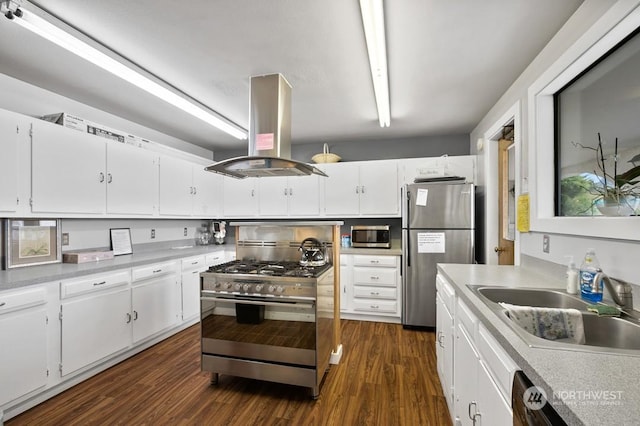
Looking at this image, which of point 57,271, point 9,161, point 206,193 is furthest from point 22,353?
point 206,193

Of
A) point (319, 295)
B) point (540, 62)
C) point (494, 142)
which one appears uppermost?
point (540, 62)

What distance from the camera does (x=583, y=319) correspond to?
120cm

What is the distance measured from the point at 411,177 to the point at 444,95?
1.28m

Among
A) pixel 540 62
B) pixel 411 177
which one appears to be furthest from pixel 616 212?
pixel 411 177

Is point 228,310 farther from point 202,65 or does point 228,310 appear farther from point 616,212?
point 616,212

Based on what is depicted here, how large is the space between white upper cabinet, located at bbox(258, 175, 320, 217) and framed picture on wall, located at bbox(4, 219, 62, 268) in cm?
242

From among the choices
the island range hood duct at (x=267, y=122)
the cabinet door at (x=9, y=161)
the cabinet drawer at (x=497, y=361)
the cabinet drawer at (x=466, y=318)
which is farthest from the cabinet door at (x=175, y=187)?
the cabinet drawer at (x=497, y=361)

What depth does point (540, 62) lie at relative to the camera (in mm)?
2059

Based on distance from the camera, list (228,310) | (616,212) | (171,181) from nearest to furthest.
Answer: (616,212)
(228,310)
(171,181)

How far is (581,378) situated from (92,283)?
9.82 feet

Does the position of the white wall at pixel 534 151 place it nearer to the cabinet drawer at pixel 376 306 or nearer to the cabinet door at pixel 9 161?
the cabinet drawer at pixel 376 306

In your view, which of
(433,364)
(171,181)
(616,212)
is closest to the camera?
(616,212)

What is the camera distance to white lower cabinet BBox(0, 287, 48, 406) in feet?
5.87

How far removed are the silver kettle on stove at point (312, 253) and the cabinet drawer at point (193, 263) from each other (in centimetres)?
162
